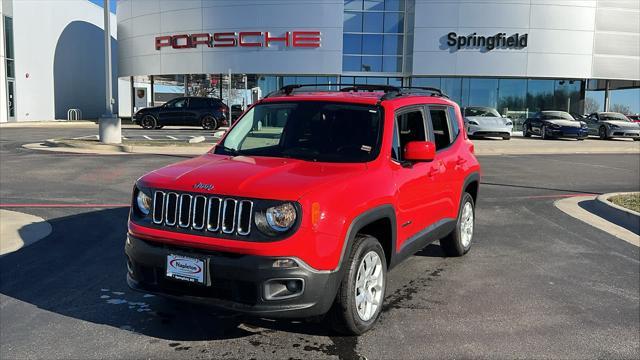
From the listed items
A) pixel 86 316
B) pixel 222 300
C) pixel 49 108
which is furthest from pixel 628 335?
pixel 49 108

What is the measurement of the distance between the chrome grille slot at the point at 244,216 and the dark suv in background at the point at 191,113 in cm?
2545

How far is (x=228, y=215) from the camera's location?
3.45m

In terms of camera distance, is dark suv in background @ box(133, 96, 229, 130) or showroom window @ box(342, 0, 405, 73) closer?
dark suv in background @ box(133, 96, 229, 130)

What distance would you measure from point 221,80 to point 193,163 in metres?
33.1

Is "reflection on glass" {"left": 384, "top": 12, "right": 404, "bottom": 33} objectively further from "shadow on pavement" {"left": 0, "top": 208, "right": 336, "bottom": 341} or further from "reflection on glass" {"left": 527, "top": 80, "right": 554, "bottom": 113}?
"shadow on pavement" {"left": 0, "top": 208, "right": 336, "bottom": 341}

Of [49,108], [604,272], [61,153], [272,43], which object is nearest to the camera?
[604,272]

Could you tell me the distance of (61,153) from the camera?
55.7ft

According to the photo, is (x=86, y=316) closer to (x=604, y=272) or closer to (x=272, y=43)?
(x=604, y=272)

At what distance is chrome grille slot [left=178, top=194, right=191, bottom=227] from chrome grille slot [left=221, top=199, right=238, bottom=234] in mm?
270

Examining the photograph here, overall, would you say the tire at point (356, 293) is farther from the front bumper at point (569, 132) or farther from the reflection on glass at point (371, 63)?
the reflection on glass at point (371, 63)

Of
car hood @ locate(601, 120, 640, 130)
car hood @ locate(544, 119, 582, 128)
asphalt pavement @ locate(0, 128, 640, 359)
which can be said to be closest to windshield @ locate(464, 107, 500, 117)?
car hood @ locate(544, 119, 582, 128)

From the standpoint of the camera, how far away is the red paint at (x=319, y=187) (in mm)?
3393

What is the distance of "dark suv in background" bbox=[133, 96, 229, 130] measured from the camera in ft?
92.6

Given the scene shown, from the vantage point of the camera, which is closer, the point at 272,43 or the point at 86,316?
the point at 86,316
